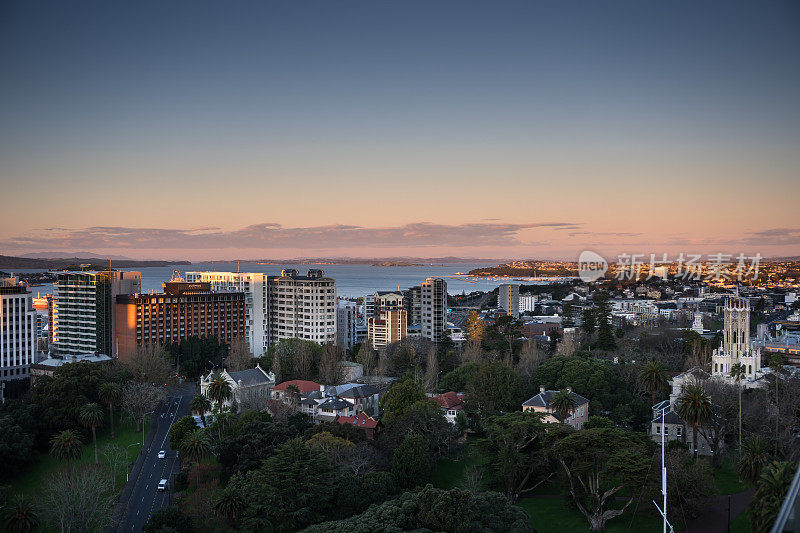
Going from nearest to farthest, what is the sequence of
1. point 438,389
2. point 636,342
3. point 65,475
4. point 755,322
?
point 65,475 < point 438,389 < point 636,342 < point 755,322

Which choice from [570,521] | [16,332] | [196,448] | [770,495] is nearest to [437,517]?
[570,521]

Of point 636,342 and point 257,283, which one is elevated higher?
point 257,283

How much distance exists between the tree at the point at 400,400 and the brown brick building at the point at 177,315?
79.5 feet

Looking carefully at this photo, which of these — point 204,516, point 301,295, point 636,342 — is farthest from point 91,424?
point 636,342

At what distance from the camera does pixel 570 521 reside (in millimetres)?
18734

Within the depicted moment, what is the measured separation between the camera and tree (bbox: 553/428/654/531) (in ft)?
58.0

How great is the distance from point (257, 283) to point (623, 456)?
1461 inches

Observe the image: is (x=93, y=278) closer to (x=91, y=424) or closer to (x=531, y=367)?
(x=91, y=424)

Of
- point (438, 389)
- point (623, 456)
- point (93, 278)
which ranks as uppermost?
point (93, 278)

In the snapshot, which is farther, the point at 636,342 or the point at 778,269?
the point at 778,269

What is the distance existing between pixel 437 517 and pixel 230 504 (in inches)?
235

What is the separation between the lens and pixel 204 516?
59.6 feet

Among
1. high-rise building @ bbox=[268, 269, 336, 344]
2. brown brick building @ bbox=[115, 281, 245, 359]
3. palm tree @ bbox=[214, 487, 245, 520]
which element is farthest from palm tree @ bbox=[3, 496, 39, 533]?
high-rise building @ bbox=[268, 269, 336, 344]

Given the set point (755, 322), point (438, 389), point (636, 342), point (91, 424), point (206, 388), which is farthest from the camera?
point (755, 322)
